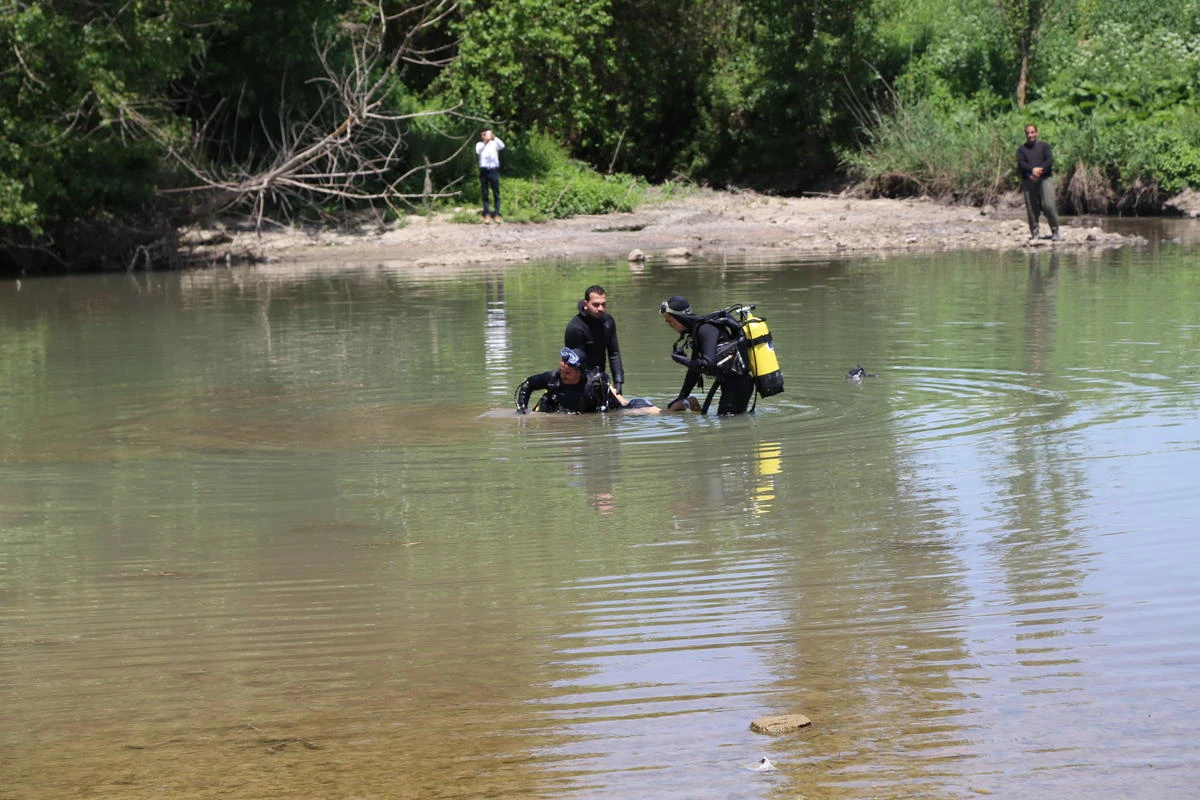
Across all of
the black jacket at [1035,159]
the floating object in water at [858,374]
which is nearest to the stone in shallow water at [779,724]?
the floating object in water at [858,374]

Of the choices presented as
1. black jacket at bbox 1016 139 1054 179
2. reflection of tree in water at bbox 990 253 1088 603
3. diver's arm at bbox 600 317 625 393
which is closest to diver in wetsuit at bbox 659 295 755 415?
diver's arm at bbox 600 317 625 393

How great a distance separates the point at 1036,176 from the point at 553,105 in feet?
41.5

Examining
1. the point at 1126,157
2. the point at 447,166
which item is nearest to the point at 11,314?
the point at 447,166

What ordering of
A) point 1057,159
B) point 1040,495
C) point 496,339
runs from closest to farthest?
point 1040,495 < point 496,339 < point 1057,159

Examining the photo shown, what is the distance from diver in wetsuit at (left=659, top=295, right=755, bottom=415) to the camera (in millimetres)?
11766

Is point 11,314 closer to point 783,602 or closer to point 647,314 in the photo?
point 647,314

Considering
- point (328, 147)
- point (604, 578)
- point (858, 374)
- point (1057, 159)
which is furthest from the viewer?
point (1057, 159)

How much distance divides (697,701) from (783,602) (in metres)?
1.33

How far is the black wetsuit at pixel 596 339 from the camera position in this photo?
12461mm

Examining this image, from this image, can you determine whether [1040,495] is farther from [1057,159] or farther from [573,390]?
[1057,159]

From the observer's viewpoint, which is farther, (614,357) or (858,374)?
(858,374)

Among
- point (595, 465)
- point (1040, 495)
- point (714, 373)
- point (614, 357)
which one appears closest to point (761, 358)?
point (714, 373)

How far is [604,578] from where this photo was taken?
24.4 ft

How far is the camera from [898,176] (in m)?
32.9
